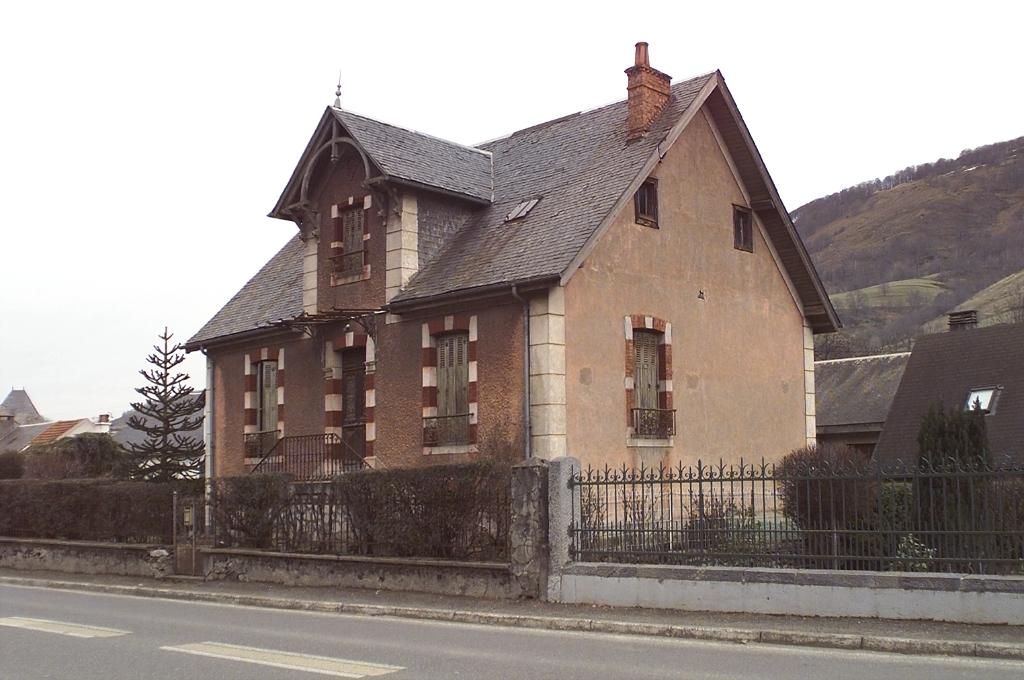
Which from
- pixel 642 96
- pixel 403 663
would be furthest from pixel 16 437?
pixel 403 663

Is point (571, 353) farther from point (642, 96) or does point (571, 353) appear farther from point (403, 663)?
point (403, 663)

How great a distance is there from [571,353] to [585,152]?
515 cm

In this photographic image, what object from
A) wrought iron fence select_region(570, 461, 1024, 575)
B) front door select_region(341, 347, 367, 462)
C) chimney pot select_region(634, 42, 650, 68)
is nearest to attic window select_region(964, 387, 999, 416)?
chimney pot select_region(634, 42, 650, 68)

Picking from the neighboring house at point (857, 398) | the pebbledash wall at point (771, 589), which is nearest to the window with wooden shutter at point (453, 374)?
the pebbledash wall at point (771, 589)

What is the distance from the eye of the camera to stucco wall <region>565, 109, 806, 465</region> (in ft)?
61.1

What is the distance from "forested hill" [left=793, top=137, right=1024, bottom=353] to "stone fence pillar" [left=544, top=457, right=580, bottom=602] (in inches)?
3159

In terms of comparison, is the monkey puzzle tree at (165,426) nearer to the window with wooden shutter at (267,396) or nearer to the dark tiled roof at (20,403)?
the window with wooden shutter at (267,396)

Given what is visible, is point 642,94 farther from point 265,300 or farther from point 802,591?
point 802,591

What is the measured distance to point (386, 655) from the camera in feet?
32.8

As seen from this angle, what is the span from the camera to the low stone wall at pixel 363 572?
1388 cm

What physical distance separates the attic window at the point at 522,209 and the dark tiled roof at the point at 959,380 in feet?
41.9

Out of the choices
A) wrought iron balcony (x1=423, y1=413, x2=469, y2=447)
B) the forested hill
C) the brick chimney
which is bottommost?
wrought iron balcony (x1=423, y1=413, x2=469, y2=447)

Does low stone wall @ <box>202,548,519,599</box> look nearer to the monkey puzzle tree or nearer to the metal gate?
the metal gate

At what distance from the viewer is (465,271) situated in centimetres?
1952
